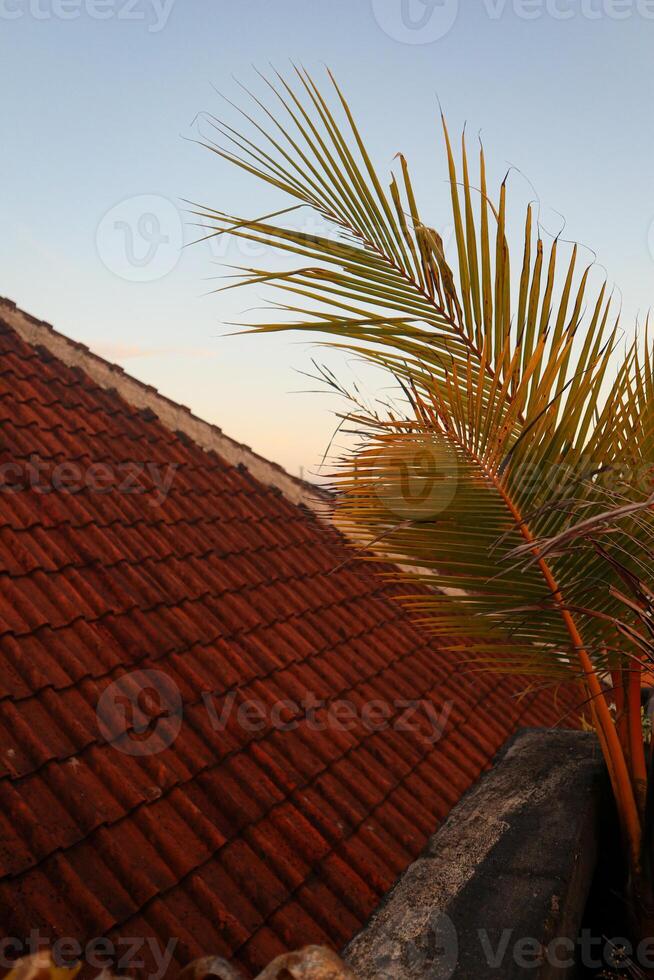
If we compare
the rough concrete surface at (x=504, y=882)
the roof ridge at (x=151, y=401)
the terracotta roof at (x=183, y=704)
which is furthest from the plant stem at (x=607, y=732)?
the roof ridge at (x=151, y=401)

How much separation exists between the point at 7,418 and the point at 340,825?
270 cm

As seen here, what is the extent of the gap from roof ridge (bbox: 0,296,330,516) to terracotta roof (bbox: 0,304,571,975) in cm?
4

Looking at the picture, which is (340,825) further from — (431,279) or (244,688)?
(431,279)

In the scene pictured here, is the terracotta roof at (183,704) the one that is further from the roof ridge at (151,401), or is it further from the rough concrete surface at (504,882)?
the rough concrete surface at (504,882)

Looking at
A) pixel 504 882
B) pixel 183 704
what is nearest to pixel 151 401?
pixel 183 704

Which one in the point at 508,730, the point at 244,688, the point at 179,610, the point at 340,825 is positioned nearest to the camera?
the point at 340,825

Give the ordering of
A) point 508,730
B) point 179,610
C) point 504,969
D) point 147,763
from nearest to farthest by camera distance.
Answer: point 504,969
point 147,763
point 179,610
point 508,730

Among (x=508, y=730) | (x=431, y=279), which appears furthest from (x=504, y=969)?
(x=508, y=730)

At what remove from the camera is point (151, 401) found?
Result: 19.1 ft

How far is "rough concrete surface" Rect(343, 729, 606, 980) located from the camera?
1981mm

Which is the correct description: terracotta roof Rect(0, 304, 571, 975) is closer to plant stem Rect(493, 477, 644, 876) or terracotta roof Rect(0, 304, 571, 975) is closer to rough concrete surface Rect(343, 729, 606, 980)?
rough concrete surface Rect(343, 729, 606, 980)

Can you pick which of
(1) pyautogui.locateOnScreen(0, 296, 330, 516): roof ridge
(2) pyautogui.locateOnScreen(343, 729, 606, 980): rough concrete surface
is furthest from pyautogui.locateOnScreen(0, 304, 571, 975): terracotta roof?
(2) pyautogui.locateOnScreen(343, 729, 606, 980): rough concrete surface

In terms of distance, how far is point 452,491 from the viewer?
2.18m

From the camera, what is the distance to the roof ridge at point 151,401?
211 inches
